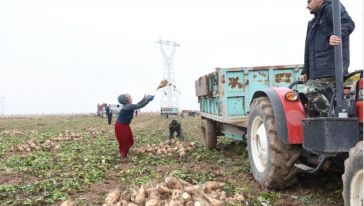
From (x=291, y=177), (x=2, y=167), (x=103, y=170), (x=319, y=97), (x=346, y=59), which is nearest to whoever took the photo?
(x=346, y=59)

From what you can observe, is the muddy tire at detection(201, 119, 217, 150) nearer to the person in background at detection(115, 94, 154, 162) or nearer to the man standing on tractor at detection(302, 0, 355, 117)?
the person in background at detection(115, 94, 154, 162)

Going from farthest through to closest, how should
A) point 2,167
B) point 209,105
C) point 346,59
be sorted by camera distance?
point 209,105, point 2,167, point 346,59

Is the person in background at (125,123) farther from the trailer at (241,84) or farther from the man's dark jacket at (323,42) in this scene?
the man's dark jacket at (323,42)

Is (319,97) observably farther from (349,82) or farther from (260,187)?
(260,187)

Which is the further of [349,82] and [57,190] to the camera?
[57,190]

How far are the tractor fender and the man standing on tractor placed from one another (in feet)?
0.69

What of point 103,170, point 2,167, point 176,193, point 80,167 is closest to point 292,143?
point 176,193

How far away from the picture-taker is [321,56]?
4992mm

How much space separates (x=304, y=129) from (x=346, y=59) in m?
0.86

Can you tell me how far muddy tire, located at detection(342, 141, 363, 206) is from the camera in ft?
11.9

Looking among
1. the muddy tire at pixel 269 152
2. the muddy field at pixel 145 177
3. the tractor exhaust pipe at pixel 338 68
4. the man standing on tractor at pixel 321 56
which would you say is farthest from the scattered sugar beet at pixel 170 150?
the tractor exhaust pipe at pixel 338 68

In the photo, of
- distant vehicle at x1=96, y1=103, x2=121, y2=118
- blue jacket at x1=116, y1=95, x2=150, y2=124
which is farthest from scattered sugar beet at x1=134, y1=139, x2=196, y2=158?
distant vehicle at x1=96, y1=103, x2=121, y2=118

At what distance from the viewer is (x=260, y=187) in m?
6.20

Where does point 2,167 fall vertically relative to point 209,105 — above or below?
below
